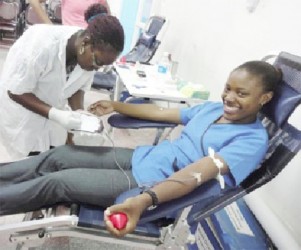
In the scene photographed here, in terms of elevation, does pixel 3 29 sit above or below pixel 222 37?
below

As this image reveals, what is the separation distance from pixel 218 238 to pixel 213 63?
1488 millimetres

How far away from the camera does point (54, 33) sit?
1446mm

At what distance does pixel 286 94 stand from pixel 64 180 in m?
0.87

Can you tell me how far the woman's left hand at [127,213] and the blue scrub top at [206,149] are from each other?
0.78 feet

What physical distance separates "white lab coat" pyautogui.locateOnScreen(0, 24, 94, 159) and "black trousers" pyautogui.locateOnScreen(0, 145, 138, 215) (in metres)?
0.29

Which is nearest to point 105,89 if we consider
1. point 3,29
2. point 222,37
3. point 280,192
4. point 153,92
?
point 153,92

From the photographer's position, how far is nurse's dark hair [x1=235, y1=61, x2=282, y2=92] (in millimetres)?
1254

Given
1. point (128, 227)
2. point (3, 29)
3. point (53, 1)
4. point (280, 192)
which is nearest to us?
point (128, 227)

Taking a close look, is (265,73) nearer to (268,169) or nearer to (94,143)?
(268,169)

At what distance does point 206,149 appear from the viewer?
1.29m

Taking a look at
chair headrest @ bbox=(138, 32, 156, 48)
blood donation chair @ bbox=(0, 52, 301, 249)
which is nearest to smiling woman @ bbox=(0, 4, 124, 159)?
blood donation chair @ bbox=(0, 52, 301, 249)

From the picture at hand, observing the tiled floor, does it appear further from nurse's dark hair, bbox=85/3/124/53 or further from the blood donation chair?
nurse's dark hair, bbox=85/3/124/53

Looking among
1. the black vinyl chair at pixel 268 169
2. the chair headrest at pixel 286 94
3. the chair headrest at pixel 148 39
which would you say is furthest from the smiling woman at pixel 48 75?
the chair headrest at pixel 148 39

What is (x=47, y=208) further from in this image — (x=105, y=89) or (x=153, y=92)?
(x=105, y=89)
